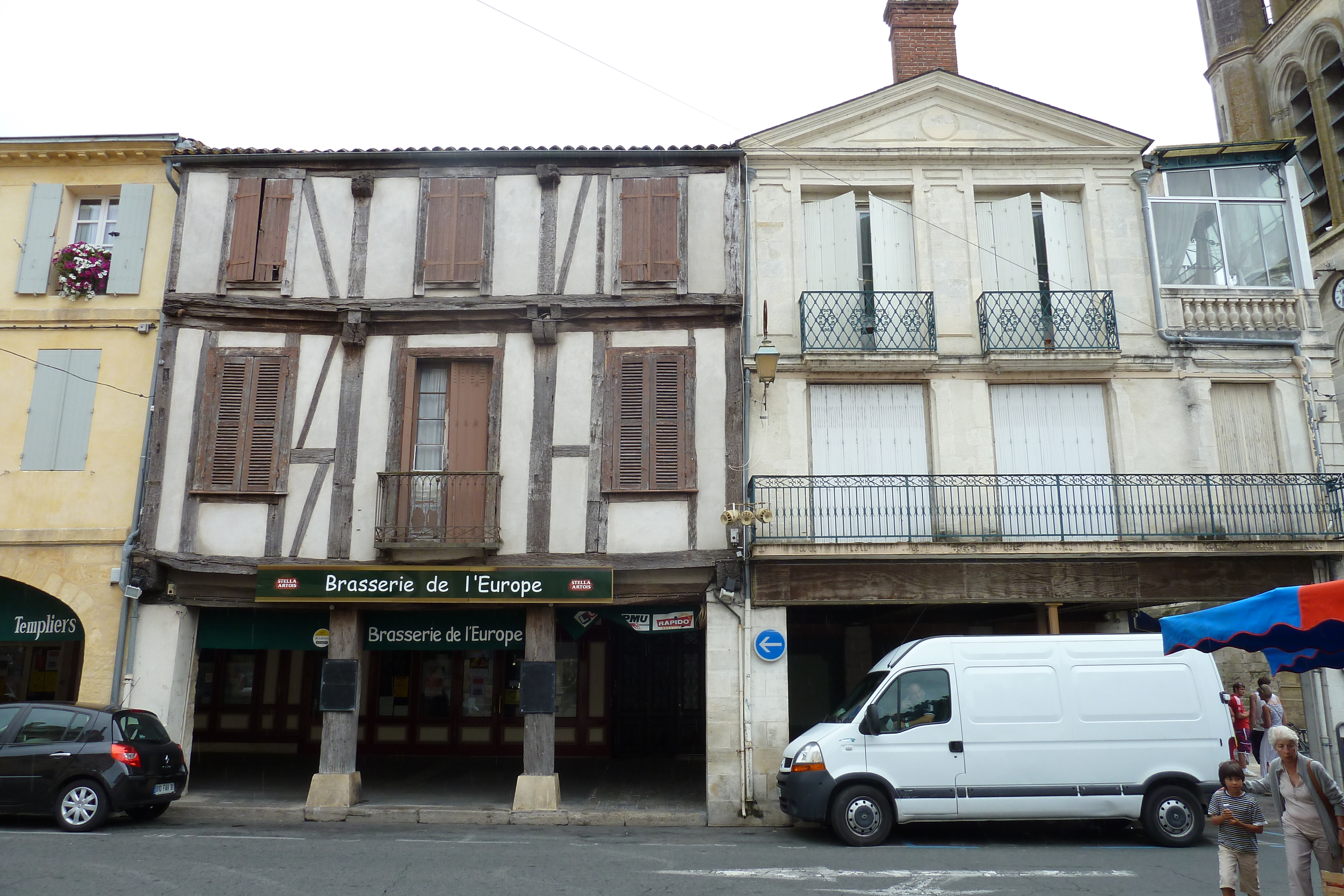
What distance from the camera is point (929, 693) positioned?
993 cm

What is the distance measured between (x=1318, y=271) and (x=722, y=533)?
63.8ft

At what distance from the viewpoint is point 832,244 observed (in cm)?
1356

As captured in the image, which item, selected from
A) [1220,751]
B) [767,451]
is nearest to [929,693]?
[1220,751]

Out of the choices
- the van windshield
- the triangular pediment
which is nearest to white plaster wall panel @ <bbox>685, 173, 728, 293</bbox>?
the triangular pediment

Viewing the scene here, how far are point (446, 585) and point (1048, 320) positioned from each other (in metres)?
9.15

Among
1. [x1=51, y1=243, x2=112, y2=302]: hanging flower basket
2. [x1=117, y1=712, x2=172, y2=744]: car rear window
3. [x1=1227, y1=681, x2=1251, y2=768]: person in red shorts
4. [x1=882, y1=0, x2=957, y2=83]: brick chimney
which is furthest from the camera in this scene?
[x1=882, y1=0, x2=957, y2=83]: brick chimney

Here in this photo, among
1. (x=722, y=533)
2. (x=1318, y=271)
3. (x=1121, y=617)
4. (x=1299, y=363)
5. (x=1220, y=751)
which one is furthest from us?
(x=1318, y=271)

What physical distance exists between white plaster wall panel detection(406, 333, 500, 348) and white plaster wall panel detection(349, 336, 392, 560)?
0.37 meters

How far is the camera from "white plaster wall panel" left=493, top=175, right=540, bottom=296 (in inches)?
516

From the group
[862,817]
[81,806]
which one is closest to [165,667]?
[81,806]

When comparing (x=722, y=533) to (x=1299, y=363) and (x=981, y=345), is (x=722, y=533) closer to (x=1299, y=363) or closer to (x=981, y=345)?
(x=981, y=345)

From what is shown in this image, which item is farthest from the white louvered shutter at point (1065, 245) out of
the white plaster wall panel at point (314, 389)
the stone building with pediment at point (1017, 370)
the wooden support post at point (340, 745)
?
the wooden support post at point (340, 745)

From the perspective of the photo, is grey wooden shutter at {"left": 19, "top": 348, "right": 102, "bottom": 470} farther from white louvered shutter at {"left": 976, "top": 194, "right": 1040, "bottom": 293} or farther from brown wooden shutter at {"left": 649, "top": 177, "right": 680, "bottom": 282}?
white louvered shutter at {"left": 976, "top": 194, "right": 1040, "bottom": 293}

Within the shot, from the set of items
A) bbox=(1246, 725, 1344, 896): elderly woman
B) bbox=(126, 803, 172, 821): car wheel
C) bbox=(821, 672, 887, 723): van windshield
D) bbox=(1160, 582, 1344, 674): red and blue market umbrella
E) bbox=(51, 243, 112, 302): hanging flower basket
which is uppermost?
bbox=(51, 243, 112, 302): hanging flower basket
